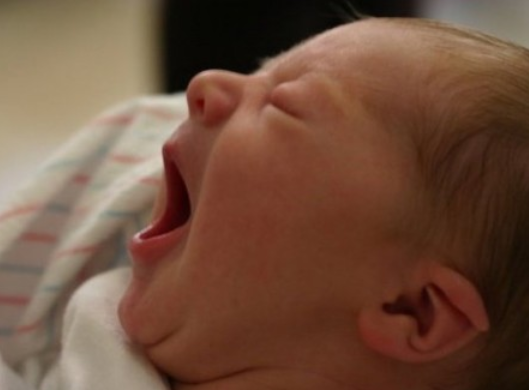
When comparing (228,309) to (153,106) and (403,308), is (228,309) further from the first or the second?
(153,106)

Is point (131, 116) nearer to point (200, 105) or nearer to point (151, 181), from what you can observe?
point (151, 181)

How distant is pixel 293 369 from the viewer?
67cm

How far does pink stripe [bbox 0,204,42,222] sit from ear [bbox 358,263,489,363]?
341 mm

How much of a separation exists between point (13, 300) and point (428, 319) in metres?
0.37

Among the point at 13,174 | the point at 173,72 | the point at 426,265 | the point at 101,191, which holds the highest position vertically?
the point at 426,265

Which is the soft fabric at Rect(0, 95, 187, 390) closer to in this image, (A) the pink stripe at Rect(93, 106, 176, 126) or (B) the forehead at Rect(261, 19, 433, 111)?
(A) the pink stripe at Rect(93, 106, 176, 126)

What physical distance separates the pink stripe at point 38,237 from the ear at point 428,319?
0.34m

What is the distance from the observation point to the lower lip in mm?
694

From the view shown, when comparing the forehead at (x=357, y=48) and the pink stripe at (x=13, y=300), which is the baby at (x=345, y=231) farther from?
the pink stripe at (x=13, y=300)

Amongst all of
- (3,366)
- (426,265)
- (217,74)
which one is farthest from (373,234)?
(3,366)

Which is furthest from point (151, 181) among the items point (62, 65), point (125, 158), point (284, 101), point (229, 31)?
point (62, 65)

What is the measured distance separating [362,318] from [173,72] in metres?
0.84

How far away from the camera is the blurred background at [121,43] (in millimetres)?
1434

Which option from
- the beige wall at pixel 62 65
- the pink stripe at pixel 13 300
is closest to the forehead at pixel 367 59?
the pink stripe at pixel 13 300
